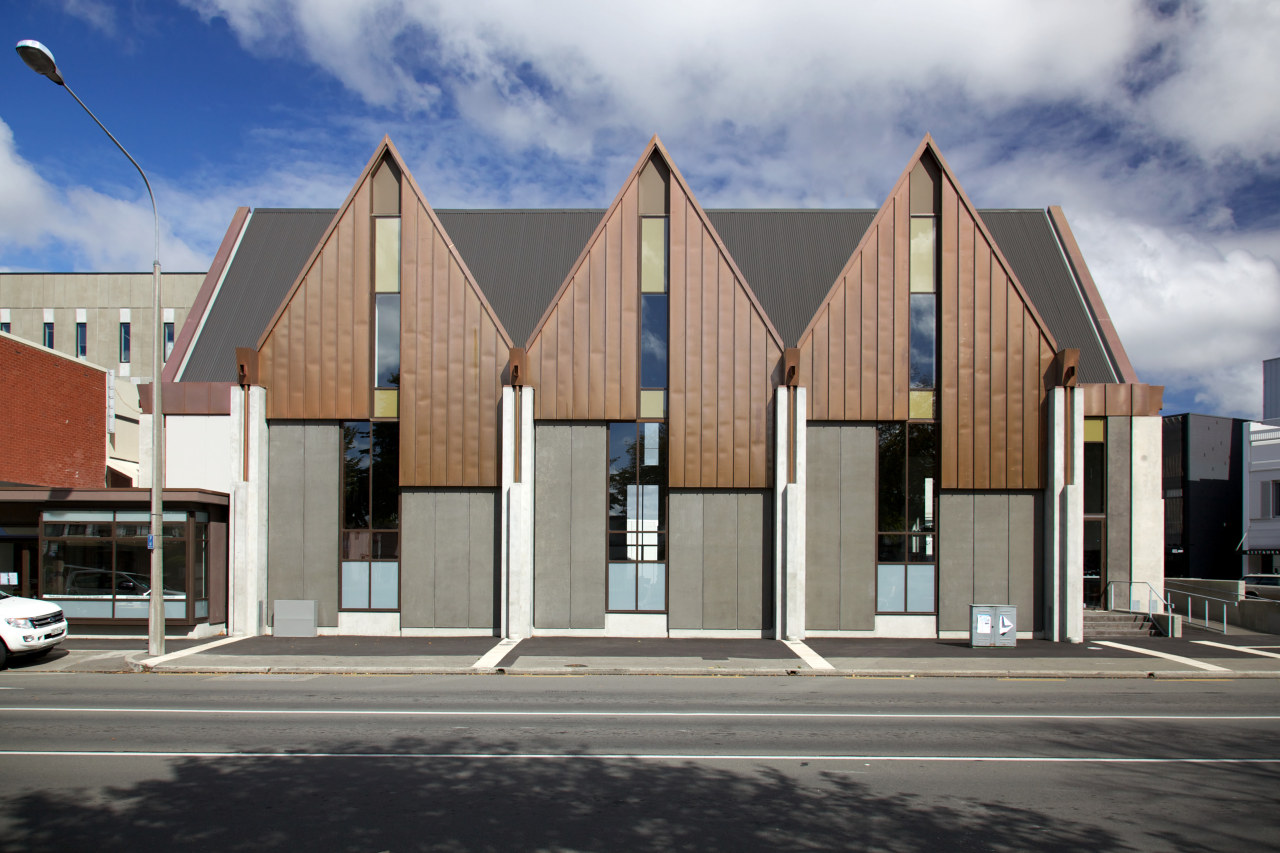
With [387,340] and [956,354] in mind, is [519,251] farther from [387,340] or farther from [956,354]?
[956,354]

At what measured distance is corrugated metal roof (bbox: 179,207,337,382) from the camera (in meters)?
24.6

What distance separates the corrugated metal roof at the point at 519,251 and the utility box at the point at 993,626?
13918 mm

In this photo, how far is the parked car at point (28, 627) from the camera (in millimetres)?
16484

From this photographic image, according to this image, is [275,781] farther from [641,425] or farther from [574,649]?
[641,425]

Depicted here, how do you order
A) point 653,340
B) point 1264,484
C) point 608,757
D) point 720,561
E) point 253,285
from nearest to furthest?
point 608,757 → point 720,561 → point 653,340 → point 253,285 → point 1264,484

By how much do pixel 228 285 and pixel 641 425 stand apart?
14.6 m

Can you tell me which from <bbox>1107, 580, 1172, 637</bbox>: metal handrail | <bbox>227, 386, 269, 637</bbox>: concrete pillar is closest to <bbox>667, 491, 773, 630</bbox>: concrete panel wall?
<bbox>1107, 580, 1172, 637</bbox>: metal handrail

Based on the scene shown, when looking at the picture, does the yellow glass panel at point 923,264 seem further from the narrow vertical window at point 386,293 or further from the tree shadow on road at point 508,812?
the tree shadow on road at point 508,812

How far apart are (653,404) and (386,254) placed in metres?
7.90

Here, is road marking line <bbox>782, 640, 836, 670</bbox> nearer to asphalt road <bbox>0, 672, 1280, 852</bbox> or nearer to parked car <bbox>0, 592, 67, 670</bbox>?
asphalt road <bbox>0, 672, 1280, 852</bbox>

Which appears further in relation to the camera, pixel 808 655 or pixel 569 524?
pixel 569 524

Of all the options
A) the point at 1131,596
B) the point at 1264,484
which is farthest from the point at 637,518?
the point at 1264,484

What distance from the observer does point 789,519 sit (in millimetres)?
20328

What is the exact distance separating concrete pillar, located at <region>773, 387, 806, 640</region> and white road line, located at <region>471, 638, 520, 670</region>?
6.41 meters
